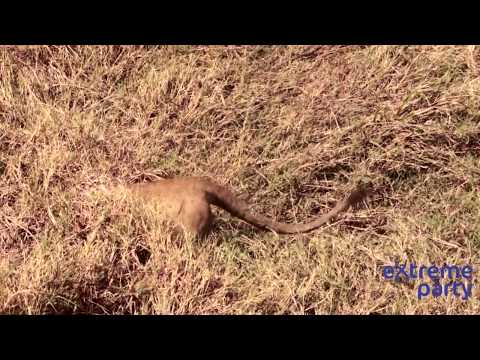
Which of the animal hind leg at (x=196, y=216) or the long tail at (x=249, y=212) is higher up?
the long tail at (x=249, y=212)

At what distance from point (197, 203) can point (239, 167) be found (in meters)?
0.69

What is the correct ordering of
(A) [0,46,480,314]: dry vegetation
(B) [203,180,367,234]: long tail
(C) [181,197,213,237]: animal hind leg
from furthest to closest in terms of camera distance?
1. (B) [203,180,367,234]: long tail
2. (C) [181,197,213,237]: animal hind leg
3. (A) [0,46,480,314]: dry vegetation

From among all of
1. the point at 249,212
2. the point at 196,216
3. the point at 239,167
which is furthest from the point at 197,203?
the point at 239,167

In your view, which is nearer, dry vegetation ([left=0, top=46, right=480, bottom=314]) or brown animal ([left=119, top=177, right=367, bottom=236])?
dry vegetation ([left=0, top=46, right=480, bottom=314])

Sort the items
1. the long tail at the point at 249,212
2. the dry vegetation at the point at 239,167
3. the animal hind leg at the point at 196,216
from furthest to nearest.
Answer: the long tail at the point at 249,212 < the animal hind leg at the point at 196,216 < the dry vegetation at the point at 239,167

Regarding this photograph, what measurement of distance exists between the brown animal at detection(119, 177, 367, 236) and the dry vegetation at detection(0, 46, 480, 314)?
69mm

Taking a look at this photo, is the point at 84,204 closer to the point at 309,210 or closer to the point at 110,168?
the point at 110,168

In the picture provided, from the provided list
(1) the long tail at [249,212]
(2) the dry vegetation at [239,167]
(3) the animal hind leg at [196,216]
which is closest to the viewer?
(2) the dry vegetation at [239,167]

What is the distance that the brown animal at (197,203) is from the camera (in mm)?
3634

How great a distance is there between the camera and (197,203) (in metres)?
3.66

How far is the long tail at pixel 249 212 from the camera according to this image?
3.80 meters

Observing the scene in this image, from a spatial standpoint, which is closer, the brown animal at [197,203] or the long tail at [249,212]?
the brown animal at [197,203]

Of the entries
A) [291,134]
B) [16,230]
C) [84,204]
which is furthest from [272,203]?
[16,230]

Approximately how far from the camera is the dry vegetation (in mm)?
3393
